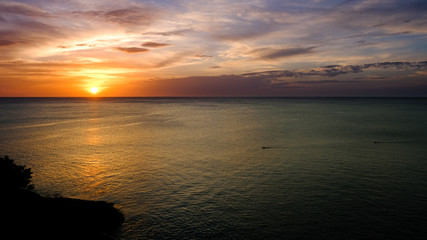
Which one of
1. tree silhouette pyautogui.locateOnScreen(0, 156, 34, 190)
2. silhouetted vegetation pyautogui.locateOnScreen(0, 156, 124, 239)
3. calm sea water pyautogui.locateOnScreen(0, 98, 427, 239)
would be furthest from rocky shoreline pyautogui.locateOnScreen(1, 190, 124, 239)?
tree silhouette pyautogui.locateOnScreen(0, 156, 34, 190)

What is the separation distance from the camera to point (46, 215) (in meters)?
15.2

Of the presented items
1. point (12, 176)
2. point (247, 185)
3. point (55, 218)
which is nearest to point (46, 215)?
point (55, 218)

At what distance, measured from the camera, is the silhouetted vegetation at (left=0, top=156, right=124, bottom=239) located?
13.6 m

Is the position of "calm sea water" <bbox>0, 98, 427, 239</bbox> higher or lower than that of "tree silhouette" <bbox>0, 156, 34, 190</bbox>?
lower

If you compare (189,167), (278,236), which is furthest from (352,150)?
(278,236)

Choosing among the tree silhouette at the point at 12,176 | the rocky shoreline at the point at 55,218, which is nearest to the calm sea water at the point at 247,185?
the rocky shoreline at the point at 55,218

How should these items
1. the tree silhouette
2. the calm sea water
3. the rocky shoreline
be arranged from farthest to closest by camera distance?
the tree silhouette
the calm sea water
the rocky shoreline

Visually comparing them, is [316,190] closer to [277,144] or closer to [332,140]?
[277,144]

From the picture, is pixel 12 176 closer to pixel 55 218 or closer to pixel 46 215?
pixel 46 215

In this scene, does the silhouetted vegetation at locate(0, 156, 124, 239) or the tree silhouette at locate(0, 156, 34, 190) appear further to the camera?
the tree silhouette at locate(0, 156, 34, 190)

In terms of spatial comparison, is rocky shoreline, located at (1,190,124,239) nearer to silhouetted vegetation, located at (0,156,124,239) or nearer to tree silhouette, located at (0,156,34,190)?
silhouetted vegetation, located at (0,156,124,239)

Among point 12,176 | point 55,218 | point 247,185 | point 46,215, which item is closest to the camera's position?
point 55,218

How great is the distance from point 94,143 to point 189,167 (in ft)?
83.7

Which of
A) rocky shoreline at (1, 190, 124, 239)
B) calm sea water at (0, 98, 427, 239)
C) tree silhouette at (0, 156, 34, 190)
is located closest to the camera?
rocky shoreline at (1, 190, 124, 239)
